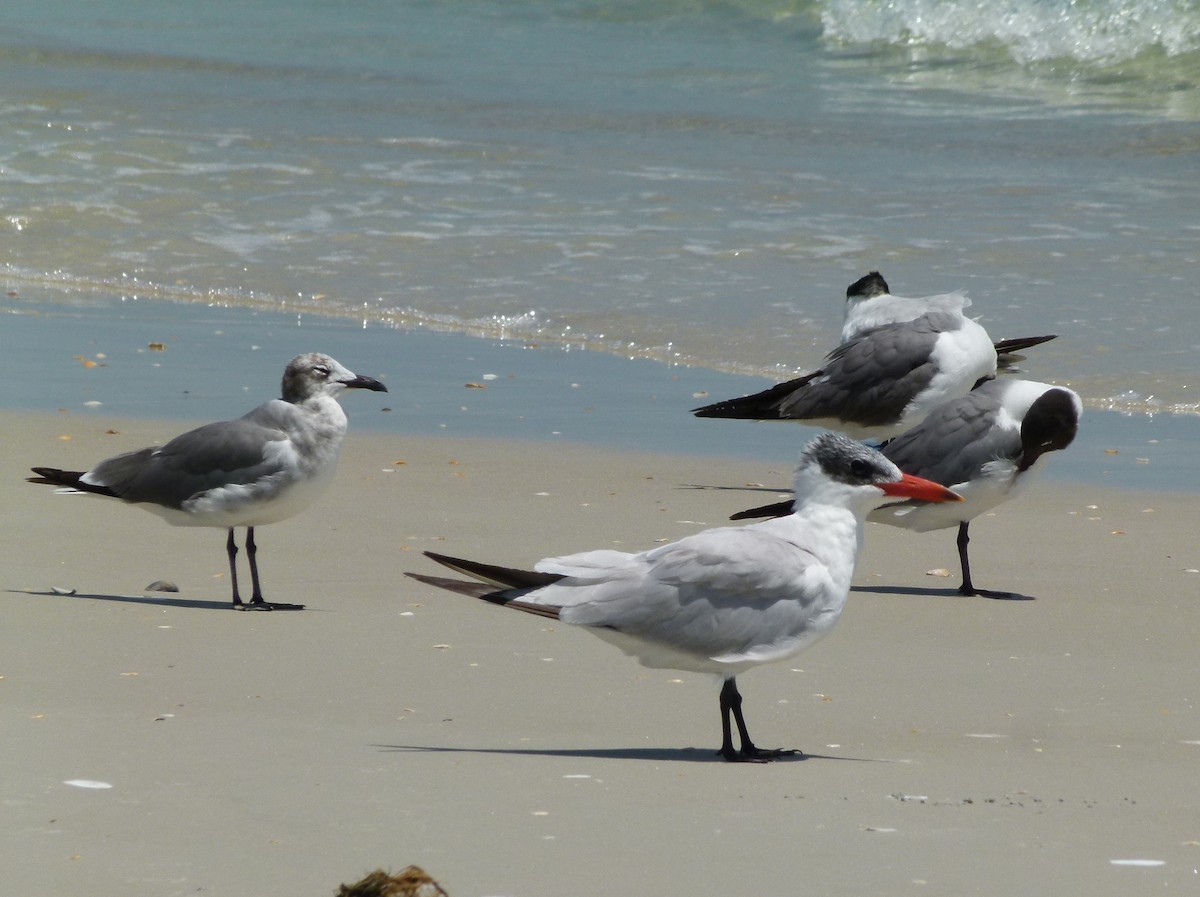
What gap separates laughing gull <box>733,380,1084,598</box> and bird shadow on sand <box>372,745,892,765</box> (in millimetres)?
2062

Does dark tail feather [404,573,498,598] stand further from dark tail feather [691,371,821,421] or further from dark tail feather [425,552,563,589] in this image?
dark tail feather [691,371,821,421]

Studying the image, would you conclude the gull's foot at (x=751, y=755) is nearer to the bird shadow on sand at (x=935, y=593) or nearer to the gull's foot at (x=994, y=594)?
the bird shadow on sand at (x=935, y=593)

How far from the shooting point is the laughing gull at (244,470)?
565 cm

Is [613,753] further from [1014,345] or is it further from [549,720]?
[1014,345]

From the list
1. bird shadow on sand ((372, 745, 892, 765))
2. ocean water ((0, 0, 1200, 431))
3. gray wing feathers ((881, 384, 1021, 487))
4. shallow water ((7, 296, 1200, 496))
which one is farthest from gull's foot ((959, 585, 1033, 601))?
ocean water ((0, 0, 1200, 431))

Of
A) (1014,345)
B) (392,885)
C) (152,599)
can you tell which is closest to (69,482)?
(152,599)

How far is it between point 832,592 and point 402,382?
17.3 ft

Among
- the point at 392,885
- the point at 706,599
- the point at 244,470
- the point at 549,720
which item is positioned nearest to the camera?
the point at 392,885

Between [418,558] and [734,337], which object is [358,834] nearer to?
[418,558]

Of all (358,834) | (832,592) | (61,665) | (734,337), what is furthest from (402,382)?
(358,834)

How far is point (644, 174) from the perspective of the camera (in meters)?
15.6

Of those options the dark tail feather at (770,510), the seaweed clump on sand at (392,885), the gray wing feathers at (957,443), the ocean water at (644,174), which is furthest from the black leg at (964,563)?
the seaweed clump on sand at (392,885)

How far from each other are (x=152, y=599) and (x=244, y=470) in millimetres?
481

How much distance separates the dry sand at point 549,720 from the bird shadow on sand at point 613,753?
0.5 inches
